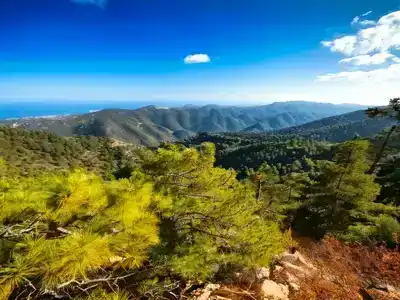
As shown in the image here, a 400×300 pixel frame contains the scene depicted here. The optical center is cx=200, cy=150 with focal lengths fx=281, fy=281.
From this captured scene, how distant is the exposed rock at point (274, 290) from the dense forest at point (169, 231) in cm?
23

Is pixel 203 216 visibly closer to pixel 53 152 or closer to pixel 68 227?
pixel 68 227

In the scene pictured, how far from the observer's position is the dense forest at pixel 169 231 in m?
3.31

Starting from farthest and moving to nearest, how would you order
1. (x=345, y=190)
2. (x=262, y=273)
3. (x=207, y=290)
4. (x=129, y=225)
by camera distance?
1. (x=345, y=190)
2. (x=262, y=273)
3. (x=207, y=290)
4. (x=129, y=225)

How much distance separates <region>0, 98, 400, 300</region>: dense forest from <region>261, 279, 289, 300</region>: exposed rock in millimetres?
233

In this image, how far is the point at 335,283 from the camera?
8.61 m

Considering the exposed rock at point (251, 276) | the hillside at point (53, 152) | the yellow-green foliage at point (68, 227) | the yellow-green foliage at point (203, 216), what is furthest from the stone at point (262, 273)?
the hillside at point (53, 152)

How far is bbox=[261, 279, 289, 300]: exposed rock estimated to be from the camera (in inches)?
274

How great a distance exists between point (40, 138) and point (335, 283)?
104431 mm

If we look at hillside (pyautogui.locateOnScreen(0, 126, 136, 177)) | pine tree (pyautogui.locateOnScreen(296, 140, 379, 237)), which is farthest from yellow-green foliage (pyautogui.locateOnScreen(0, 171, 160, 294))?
hillside (pyautogui.locateOnScreen(0, 126, 136, 177))

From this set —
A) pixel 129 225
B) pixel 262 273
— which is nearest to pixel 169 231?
pixel 129 225

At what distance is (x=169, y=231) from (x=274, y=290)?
10.7 ft

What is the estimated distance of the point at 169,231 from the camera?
256 inches

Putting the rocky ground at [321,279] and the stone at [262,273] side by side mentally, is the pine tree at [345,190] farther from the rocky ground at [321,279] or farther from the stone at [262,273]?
the stone at [262,273]

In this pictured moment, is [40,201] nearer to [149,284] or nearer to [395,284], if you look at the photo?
[149,284]
